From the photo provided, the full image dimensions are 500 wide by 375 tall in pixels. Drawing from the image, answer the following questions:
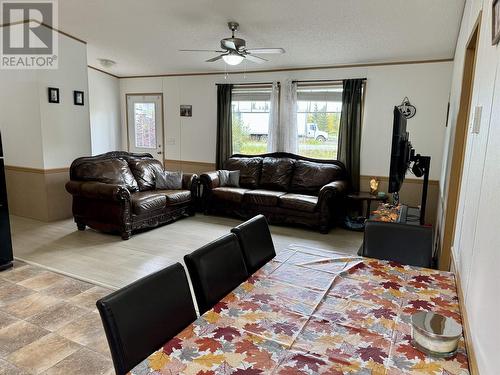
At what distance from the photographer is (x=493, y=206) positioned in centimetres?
110

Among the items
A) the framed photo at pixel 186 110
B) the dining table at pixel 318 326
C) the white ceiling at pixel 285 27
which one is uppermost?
the white ceiling at pixel 285 27

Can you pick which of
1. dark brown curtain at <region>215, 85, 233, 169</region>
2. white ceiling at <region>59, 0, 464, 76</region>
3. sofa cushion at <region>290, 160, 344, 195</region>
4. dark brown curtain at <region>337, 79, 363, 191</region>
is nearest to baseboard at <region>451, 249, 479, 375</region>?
white ceiling at <region>59, 0, 464, 76</region>

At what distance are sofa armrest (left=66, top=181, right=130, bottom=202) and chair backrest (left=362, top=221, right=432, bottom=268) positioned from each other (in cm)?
312

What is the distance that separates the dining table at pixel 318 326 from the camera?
1.03m

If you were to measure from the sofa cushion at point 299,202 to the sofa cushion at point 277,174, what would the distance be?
596 millimetres

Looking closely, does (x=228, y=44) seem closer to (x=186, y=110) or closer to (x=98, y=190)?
(x=98, y=190)

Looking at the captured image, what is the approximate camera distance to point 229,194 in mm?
5371

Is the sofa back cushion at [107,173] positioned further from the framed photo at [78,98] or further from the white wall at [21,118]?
the framed photo at [78,98]

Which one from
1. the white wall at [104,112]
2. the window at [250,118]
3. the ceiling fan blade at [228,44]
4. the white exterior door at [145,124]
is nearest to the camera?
the ceiling fan blade at [228,44]

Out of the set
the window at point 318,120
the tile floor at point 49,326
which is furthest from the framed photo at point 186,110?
the tile floor at point 49,326

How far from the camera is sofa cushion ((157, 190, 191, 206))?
16.4 feet

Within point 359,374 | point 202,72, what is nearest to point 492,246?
point 359,374

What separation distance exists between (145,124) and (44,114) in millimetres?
2564

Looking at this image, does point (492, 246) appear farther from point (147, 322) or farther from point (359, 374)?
point (147, 322)
